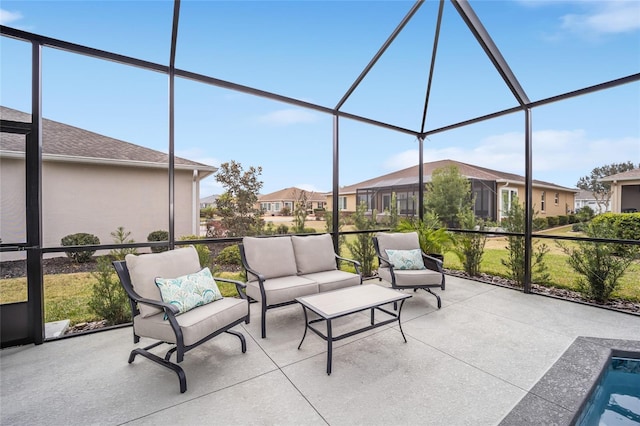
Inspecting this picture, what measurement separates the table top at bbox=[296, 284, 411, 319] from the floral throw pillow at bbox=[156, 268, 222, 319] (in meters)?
0.90

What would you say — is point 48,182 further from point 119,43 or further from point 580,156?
point 580,156

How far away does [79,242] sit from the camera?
3580mm

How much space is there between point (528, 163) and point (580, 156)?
0.97m

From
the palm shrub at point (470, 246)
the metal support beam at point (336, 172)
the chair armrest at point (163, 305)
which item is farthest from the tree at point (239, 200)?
the palm shrub at point (470, 246)

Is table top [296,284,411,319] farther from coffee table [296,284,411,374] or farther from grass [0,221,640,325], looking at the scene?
grass [0,221,640,325]

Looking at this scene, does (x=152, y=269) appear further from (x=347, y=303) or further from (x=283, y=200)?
(x=283, y=200)

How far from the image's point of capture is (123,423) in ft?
5.76

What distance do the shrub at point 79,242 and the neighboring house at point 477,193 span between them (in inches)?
140

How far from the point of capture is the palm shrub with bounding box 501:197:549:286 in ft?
15.4

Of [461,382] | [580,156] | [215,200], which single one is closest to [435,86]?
[580,156]

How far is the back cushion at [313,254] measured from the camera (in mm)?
3912

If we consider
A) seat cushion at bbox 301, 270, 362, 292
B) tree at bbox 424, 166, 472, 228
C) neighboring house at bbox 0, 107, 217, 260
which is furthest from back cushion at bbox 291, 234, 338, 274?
tree at bbox 424, 166, 472, 228

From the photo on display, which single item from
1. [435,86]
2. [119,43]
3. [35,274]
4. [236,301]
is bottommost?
[236,301]

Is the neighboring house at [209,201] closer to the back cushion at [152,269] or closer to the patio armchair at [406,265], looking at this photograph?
the back cushion at [152,269]
